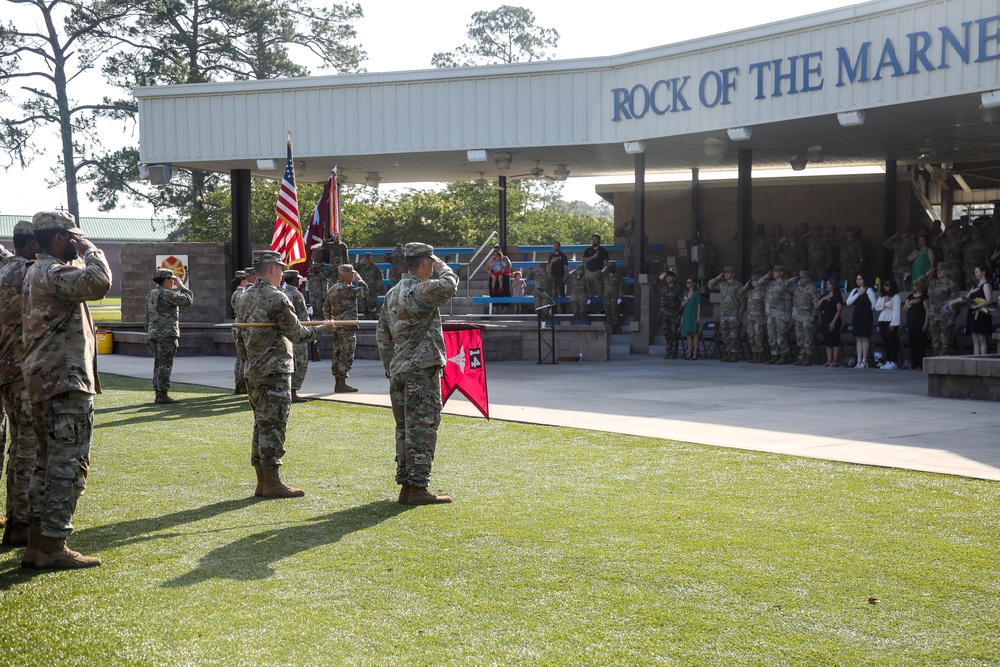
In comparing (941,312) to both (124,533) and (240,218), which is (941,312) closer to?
(124,533)

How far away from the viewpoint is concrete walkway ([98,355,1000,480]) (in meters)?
10.4

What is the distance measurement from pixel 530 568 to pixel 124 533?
294 centimetres

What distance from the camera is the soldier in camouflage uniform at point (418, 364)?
26.2 ft

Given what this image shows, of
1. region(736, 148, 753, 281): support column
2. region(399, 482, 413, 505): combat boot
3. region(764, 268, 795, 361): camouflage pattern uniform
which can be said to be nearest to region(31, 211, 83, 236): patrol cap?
region(399, 482, 413, 505): combat boot

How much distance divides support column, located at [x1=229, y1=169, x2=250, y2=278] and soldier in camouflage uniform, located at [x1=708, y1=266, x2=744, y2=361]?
11974 millimetres

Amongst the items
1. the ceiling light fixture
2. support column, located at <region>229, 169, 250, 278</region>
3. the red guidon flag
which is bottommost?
the red guidon flag

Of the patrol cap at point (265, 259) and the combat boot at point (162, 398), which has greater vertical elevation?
the patrol cap at point (265, 259)

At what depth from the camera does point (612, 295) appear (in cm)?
2514

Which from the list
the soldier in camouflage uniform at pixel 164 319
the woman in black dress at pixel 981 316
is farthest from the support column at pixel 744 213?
the soldier in camouflage uniform at pixel 164 319

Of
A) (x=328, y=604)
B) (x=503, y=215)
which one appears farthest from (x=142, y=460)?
(x=503, y=215)

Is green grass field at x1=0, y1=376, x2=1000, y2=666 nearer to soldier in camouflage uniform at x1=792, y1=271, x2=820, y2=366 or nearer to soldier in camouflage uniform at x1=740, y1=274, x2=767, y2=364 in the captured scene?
soldier in camouflage uniform at x1=792, y1=271, x2=820, y2=366

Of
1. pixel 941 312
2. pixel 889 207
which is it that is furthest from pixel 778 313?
pixel 889 207

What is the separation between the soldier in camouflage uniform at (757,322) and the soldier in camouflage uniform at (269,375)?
14.9 meters

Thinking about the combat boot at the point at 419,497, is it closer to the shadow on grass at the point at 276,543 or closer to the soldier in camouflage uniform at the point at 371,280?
the shadow on grass at the point at 276,543
